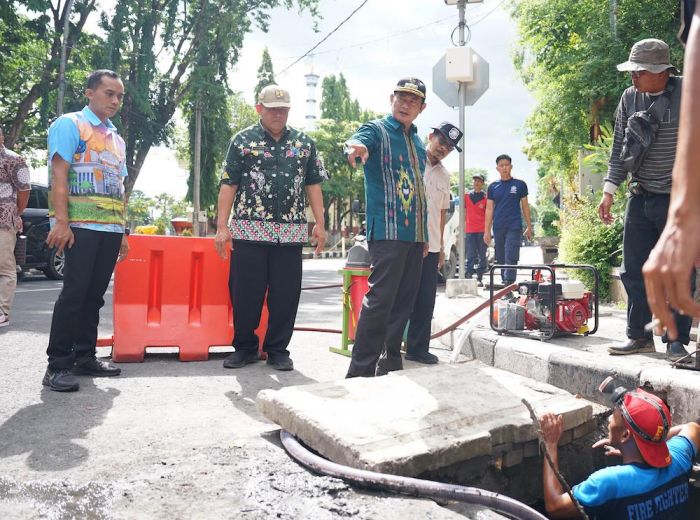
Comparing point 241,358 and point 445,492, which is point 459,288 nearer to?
point 241,358

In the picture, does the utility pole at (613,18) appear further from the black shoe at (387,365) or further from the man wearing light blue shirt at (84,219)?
the man wearing light blue shirt at (84,219)

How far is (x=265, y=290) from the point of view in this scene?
16.2 ft

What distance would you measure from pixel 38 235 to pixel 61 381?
915cm

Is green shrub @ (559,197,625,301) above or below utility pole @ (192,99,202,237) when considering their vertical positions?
below

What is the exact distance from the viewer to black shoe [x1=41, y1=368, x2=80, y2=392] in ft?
12.8

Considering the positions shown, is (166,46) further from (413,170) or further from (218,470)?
(218,470)

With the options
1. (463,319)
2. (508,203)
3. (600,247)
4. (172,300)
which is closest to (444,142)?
(463,319)

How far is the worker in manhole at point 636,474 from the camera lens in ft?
9.99

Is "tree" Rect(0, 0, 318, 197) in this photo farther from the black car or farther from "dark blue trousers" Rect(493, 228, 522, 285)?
"dark blue trousers" Rect(493, 228, 522, 285)

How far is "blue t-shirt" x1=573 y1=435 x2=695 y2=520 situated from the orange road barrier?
9.75ft

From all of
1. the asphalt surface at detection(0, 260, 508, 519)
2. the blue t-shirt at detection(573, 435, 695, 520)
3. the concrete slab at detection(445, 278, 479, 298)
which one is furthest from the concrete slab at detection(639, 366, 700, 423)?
the concrete slab at detection(445, 278, 479, 298)

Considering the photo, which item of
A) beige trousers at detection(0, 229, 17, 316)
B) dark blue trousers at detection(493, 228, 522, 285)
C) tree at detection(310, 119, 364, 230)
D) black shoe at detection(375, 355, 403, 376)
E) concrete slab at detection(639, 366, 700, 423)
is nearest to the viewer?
concrete slab at detection(639, 366, 700, 423)

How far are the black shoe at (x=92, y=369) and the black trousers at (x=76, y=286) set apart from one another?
3.7 inches

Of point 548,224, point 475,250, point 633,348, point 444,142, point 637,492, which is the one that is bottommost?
point 637,492
